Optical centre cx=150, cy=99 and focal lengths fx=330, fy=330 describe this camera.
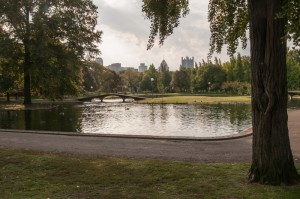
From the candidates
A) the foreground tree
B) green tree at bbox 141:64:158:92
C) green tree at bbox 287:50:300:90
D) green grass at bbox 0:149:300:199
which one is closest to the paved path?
green grass at bbox 0:149:300:199

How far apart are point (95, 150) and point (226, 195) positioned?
7146mm

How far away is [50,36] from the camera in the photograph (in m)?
44.1

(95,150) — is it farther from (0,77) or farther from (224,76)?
(224,76)

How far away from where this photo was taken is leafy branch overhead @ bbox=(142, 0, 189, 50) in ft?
31.6

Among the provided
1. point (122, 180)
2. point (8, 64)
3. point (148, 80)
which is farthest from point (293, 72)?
point (122, 180)

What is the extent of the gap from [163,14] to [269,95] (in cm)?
393

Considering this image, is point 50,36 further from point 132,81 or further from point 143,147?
point 132,81

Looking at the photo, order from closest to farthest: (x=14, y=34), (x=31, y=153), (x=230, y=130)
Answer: (x=31, y=153) → (x=230, y=130) → (x=14, y=34)

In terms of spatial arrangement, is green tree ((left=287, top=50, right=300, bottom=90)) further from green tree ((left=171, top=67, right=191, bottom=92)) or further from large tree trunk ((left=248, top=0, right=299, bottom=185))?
large tree trunk ((left=248, top=0, right=299, bottom=185))

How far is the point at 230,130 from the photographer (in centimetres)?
2269

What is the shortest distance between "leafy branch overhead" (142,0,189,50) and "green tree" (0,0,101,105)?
3179 cm

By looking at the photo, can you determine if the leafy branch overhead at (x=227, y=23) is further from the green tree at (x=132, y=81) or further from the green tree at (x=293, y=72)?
the green tree at (x=132, y=81)

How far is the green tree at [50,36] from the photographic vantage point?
133 ft

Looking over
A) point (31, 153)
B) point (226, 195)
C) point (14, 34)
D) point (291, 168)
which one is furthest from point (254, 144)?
point (14, 34)
